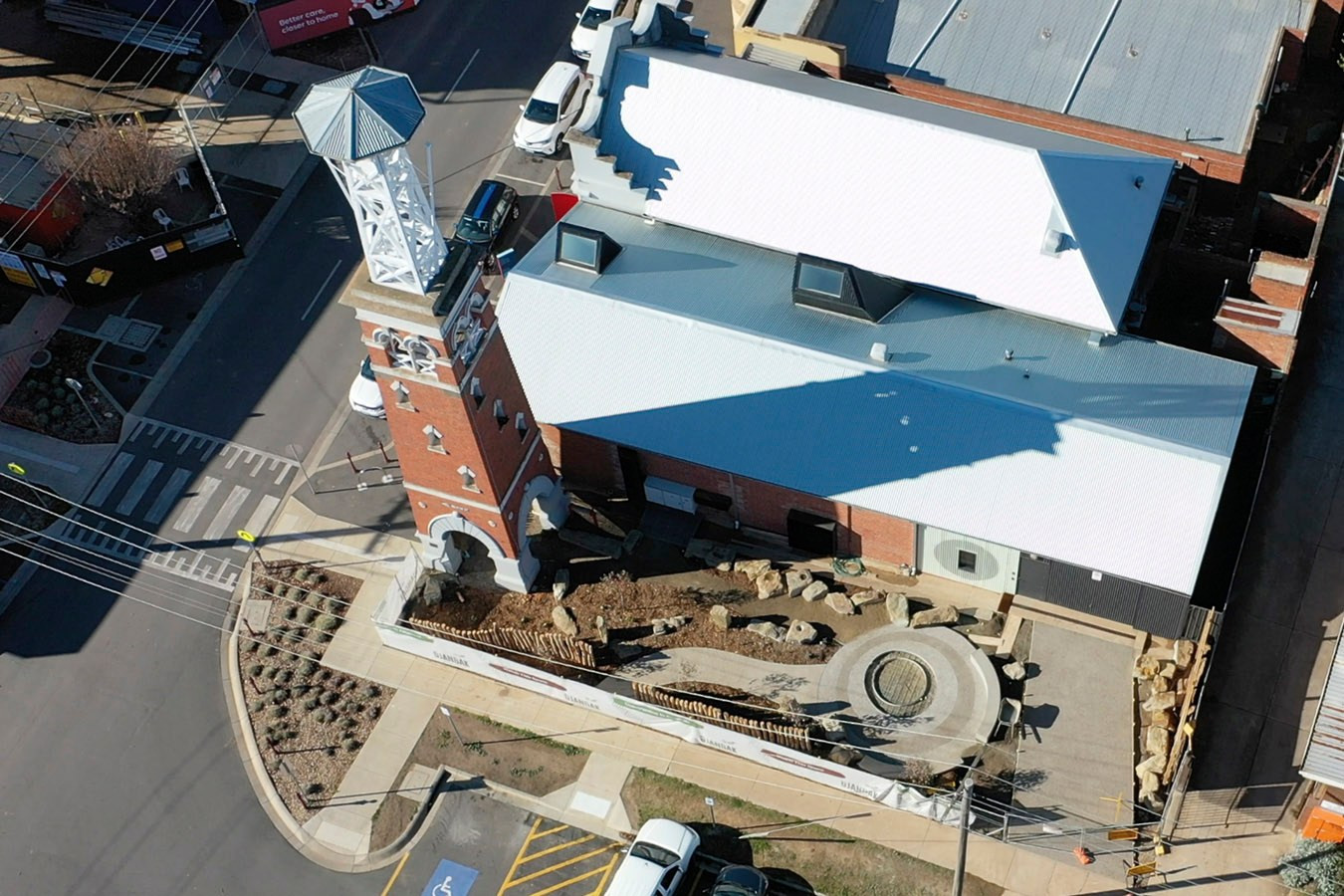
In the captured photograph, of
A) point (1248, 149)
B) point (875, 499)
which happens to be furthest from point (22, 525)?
point (1248, 149)

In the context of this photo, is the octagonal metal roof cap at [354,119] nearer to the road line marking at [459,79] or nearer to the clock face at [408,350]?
the clock face at [408,350]

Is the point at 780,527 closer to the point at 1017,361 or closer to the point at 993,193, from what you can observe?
the point at 1017,361

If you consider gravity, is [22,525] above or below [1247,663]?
below

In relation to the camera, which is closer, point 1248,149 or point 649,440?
point 649,440

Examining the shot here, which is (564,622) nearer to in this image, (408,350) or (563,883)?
(563,883)

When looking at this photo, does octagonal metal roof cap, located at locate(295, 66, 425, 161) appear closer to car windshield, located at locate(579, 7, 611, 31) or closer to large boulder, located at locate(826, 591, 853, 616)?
large boulder, located at locate(826, 591, 853, 616)

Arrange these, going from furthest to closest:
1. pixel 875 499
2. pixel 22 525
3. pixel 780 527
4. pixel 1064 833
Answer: pixel 22 525 → pixel 780 527 → pixel 875 499 → pixel 1064 833

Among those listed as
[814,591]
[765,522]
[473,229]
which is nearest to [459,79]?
[473,229]
